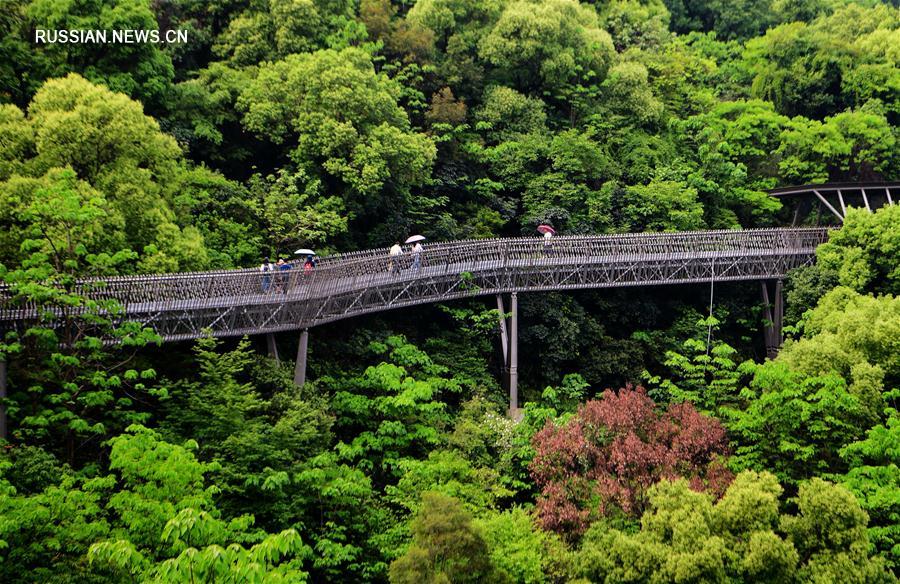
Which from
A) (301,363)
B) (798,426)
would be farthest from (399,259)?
(798,426)

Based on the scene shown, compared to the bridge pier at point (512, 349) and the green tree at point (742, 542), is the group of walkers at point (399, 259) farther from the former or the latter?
the green tree at point (742, 542)

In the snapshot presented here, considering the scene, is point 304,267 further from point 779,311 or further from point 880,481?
point 779,311

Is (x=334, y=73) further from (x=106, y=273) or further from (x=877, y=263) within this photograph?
(x=877, y=263)

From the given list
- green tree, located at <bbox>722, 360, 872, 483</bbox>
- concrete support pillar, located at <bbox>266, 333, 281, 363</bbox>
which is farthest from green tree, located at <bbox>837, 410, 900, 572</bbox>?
concrete support pillar, located at <bbox>266, 333, 281, 363</bbox>

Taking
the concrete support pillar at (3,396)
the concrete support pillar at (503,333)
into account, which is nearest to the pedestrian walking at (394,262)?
the concrete support pillar at (503,333)

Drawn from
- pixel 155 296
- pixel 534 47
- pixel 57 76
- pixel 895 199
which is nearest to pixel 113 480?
pixel 155 296

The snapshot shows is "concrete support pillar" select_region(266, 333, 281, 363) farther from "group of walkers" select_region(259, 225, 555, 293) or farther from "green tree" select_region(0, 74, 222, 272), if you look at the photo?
"green tree" select_region(0, 74, 222, 272)
